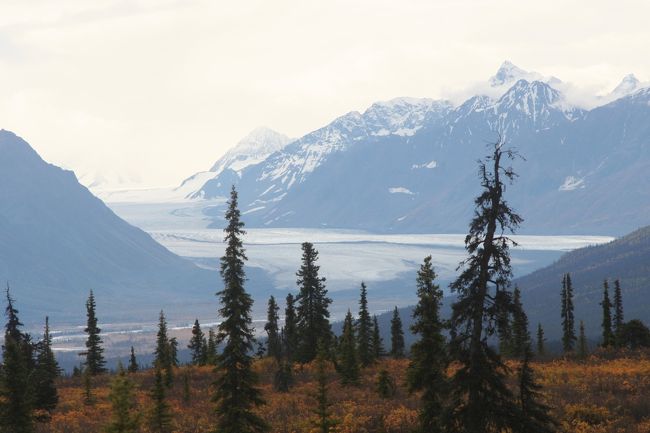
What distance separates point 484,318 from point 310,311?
1601 inches

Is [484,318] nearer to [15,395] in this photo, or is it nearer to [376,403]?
[376,403]

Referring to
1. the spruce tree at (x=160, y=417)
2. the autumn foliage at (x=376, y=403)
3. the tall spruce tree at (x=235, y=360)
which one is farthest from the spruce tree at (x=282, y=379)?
the tall spruce tree at (x=235, y=360)

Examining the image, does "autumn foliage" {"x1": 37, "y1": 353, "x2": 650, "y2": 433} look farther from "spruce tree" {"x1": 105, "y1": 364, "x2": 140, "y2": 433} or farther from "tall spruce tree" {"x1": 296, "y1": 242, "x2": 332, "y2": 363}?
"spruce tree" {"x1": 105, "y1": 364, "x2": 140, "y2": 433}

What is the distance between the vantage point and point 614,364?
150 feet

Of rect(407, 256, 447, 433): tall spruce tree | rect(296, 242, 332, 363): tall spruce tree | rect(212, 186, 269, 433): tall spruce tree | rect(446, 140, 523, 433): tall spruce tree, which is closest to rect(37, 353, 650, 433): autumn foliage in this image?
rect(212, 186, 269, 433): tall spruce tree

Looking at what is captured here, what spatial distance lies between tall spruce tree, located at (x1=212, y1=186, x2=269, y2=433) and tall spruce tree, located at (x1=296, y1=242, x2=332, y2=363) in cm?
2772

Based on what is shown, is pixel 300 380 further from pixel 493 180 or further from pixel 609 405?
pixel 493 180

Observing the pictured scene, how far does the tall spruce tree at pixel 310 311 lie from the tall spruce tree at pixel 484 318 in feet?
129

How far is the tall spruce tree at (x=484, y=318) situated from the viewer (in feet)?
71.7

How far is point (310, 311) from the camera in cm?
6244

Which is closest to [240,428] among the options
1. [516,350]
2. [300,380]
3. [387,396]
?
[387,396]

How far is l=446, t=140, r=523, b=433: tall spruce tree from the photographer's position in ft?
71.7

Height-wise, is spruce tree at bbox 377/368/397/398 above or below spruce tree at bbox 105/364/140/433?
below

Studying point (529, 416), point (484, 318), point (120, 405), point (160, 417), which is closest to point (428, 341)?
point (529, 416)
